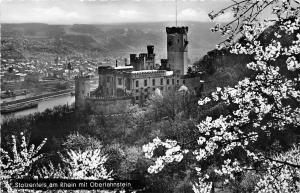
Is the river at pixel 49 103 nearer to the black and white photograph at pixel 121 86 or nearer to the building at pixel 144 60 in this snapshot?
the black and white photograph at pixel 121 86

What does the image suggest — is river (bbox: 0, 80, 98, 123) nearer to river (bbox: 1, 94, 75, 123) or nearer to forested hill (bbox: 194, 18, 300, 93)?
river (bbox: 1, 94, 75, 123)

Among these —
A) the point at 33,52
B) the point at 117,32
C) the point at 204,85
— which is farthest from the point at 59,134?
the point at 204,85

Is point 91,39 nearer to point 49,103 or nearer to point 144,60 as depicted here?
point 144,60

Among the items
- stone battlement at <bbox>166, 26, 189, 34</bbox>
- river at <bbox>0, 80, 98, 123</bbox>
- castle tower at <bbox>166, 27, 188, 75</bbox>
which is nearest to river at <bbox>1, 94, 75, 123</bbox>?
river at <bbox>0, 80, 98, 123</bbox>

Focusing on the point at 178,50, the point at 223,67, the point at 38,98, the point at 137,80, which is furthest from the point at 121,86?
the point at 223,67

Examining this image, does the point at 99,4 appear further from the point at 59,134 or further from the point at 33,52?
the point at 59,134

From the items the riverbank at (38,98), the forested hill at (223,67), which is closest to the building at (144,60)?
the forested hill at (223,67)
